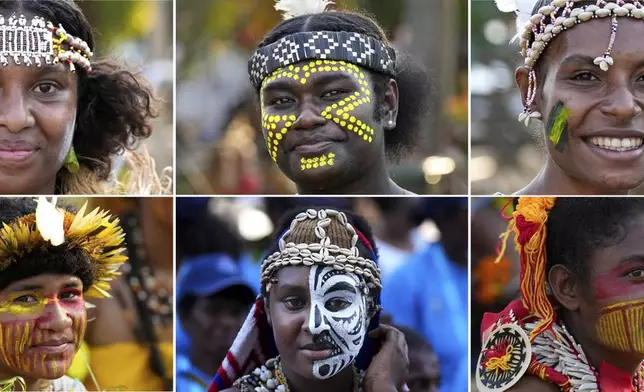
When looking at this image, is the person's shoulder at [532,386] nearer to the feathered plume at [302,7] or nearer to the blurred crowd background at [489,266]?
the blurred crowd background at [489,266]

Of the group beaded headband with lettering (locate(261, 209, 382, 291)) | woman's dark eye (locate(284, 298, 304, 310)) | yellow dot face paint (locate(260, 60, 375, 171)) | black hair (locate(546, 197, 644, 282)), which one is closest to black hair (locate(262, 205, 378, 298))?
beaded headband with lettering (locate(261, 209, 382, 291))

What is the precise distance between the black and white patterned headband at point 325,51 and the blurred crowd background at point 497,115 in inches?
26.2

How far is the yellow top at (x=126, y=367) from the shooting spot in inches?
185

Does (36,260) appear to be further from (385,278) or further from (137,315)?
Result: (385,278)

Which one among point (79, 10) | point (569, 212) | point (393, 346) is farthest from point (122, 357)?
point (569, 212)

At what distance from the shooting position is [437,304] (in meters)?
4.76

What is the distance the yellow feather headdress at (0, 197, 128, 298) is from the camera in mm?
4477

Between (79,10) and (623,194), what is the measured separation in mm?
2334

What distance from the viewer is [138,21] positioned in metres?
5.11

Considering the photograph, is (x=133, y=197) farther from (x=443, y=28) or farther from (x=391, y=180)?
(x=443, y=28)

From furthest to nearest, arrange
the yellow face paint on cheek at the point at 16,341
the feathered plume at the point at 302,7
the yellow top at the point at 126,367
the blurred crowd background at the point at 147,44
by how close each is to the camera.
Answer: the blurred crowd background at the point at 147,44 < the yellow top at the point at 126,367 < the feathered plume at the point at 302,7 < the yellow face paint on cheek at the point at 16,341

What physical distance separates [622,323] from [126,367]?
6.69 ft

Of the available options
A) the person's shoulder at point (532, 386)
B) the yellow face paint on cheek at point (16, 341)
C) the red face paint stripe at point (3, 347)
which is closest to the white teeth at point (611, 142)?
the person's shoulder at point (532, 386)

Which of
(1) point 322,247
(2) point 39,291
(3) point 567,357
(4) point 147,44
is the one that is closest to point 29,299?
(2) point 39,291
